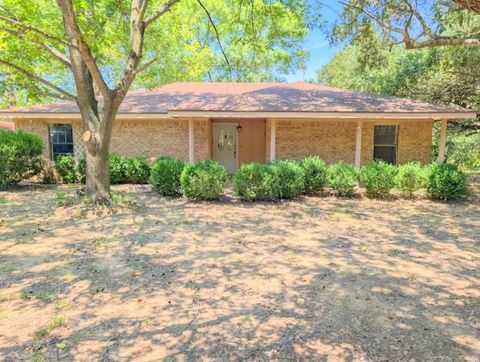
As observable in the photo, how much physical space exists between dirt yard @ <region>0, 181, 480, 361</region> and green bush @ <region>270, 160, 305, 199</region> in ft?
6.40

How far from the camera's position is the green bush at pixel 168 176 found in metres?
9.92

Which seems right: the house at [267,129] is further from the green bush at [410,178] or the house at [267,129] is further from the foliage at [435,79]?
the green bush at [410,178]

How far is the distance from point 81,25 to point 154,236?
15.4ft

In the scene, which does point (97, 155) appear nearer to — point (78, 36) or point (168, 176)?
point (168, 176)

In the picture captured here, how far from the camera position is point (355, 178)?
34.2 feet

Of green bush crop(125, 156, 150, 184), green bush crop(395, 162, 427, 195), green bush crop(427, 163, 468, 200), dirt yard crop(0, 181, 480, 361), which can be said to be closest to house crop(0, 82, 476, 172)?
green bush crop(125, 156, 150, 184)

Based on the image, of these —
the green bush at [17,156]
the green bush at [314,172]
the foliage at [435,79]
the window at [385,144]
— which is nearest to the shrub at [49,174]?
the green bush at [17,156]

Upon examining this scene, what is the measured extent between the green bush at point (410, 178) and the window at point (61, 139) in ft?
39.6

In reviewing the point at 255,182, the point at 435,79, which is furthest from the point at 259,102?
the point at 435,79

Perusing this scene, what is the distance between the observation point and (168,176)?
32.7ft

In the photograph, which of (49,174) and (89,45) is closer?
(89,45)

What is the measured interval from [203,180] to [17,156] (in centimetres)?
617

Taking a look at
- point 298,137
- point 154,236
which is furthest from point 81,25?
A: point 298,137

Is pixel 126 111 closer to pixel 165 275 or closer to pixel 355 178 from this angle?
pixel 355 178
